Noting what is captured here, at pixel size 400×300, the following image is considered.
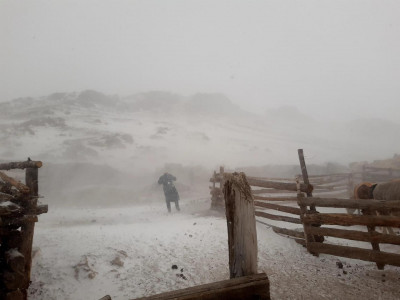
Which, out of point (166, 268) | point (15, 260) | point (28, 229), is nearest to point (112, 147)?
point (166, 268)

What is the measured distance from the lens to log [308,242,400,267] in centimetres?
531

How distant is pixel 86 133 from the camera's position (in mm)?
36469

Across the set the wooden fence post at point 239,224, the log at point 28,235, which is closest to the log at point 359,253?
the wooden fence post at point 239,224

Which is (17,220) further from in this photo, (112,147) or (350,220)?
(112,147)

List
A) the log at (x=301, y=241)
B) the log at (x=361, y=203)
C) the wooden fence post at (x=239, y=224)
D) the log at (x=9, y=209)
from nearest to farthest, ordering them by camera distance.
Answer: the wooden fence post at (x=239, y=224) → the log at (x=9, y=209) → the log at (x=361, y=203) → the log at (x=301, y=241)

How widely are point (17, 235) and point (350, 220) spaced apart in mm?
6414

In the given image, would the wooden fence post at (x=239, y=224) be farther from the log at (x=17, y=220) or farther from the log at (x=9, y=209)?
the log at (x=17, y=220)

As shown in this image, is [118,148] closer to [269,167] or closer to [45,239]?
[269,167]

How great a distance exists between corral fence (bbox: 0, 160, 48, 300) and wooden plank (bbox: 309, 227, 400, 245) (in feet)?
19.6

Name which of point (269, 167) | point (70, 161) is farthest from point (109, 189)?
point (269, 167)

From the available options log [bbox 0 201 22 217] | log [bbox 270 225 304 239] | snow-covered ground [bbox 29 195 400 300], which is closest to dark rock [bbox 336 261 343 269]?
snow-covered ground [bbox 29 195 400 300]

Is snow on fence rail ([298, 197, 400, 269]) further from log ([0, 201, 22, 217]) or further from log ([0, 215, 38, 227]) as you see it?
log ([0, 201, 22, 217])

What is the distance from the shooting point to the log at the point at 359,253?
5.31 meters

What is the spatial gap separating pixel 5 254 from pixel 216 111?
82.6m
